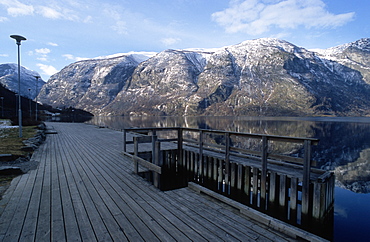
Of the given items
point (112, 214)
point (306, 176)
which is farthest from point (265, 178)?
point (112, 214)

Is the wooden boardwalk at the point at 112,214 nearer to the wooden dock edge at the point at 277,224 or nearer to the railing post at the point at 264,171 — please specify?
the wooden dock edge at the point at 277,224

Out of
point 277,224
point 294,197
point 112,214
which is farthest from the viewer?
point 294,197

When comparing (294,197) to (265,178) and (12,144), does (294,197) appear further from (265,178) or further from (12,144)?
(12,144)

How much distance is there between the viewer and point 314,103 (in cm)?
19138

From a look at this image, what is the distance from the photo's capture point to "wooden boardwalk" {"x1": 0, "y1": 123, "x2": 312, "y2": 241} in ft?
11.0

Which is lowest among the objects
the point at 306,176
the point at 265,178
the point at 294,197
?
the point at 294,197

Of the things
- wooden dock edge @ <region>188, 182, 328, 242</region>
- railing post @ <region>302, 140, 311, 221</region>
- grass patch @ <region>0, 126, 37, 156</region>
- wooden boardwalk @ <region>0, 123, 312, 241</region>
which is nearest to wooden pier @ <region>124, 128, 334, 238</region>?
railing post @ <region>302, 140, 311, 221</region>

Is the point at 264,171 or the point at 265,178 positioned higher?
the point at 264,171

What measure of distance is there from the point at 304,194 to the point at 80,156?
9192mm

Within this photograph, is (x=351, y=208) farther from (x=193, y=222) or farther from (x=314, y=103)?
(x=314, y=103)

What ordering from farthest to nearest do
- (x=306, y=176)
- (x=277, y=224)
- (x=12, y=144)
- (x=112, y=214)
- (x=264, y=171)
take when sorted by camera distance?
1. (x=12, y=144)
2. (x=264, y=171)
3. (x=306, y=176)
4. (x=112, y=214)
5. (x=277, y=224)

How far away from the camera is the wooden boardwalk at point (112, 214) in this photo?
334 cm

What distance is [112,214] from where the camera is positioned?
4.05m

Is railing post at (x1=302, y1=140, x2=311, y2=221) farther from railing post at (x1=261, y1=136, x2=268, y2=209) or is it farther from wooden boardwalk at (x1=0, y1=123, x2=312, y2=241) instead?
wooden boardwalk at (x1=0, y1=123, x2=312, y2=241)
